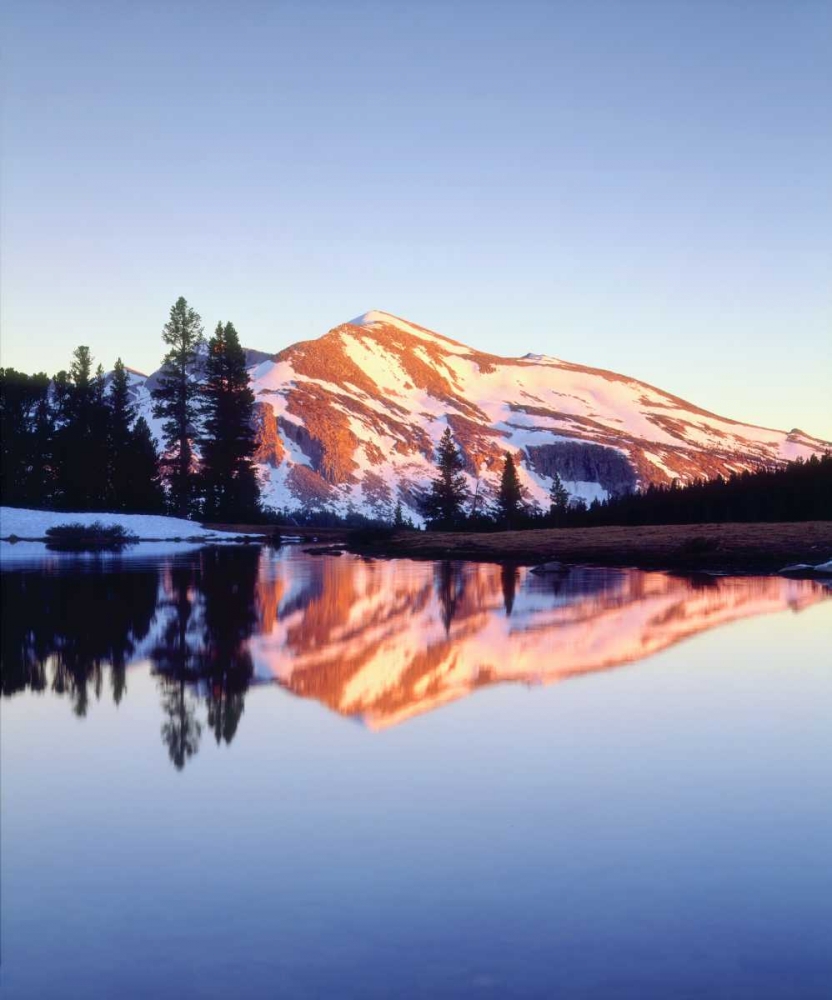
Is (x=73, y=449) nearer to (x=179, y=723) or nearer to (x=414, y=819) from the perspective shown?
(x=179, y=723)

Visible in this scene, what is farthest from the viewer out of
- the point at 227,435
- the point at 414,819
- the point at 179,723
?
the point at 227,435

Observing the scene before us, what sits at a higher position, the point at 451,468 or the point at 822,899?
the point at 451,468

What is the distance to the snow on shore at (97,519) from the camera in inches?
1596

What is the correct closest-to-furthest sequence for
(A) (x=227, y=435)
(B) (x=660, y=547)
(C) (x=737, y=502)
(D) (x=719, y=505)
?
1. (B) (x=660, y=547)
2. (C) (x=737, y=502)
3. (D) (x=719, y=505)
4. (A) (x=227, y=435)

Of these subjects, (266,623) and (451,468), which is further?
(451,468)

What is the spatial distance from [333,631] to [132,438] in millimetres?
49583

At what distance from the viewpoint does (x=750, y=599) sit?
733 inches

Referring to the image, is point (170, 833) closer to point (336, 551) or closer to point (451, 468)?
point (336, 551)

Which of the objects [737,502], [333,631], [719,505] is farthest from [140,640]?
[719,505]

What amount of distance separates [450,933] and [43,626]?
34.6 ft

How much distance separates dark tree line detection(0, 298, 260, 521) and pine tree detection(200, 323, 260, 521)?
7cm

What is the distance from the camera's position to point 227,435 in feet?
203

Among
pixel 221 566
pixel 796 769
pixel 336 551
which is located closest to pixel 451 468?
pixel 336 551

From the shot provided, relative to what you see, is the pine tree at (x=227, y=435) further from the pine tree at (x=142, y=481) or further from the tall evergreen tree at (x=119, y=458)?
the tall evergreen tree at (x=119, y=458)
